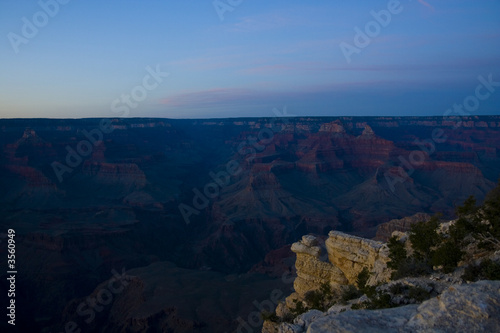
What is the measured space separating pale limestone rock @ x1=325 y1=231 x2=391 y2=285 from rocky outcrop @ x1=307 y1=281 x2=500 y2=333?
9751mm

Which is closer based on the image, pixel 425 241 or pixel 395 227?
pixel 425 241

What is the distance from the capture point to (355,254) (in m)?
21.1

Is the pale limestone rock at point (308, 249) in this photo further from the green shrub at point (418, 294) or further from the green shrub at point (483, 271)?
the green shrub at point (418, 294)

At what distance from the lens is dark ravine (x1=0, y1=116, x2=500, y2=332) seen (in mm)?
53719

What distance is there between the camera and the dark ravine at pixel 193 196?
176 ft

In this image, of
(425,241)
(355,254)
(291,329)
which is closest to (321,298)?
(355,254)

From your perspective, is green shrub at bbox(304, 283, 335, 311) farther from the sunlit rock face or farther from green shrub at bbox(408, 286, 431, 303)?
green shrub at bbox(408, 286, 431, 303)

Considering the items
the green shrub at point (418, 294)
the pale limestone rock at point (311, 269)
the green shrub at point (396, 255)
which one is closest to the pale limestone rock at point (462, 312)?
the green shrub at point (418, 294)

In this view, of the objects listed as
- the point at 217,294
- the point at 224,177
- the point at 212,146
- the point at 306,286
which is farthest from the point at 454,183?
the point at 212,146

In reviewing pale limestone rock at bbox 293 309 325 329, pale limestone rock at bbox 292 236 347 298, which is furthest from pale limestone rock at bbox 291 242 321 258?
pale limestone rock at bbox 293 309 325 329

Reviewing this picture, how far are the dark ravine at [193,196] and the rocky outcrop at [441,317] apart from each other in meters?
27.3

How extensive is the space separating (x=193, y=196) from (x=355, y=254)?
9119 cm

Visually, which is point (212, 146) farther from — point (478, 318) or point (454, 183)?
point (478, 318)

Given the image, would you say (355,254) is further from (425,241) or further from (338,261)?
(425,241)
